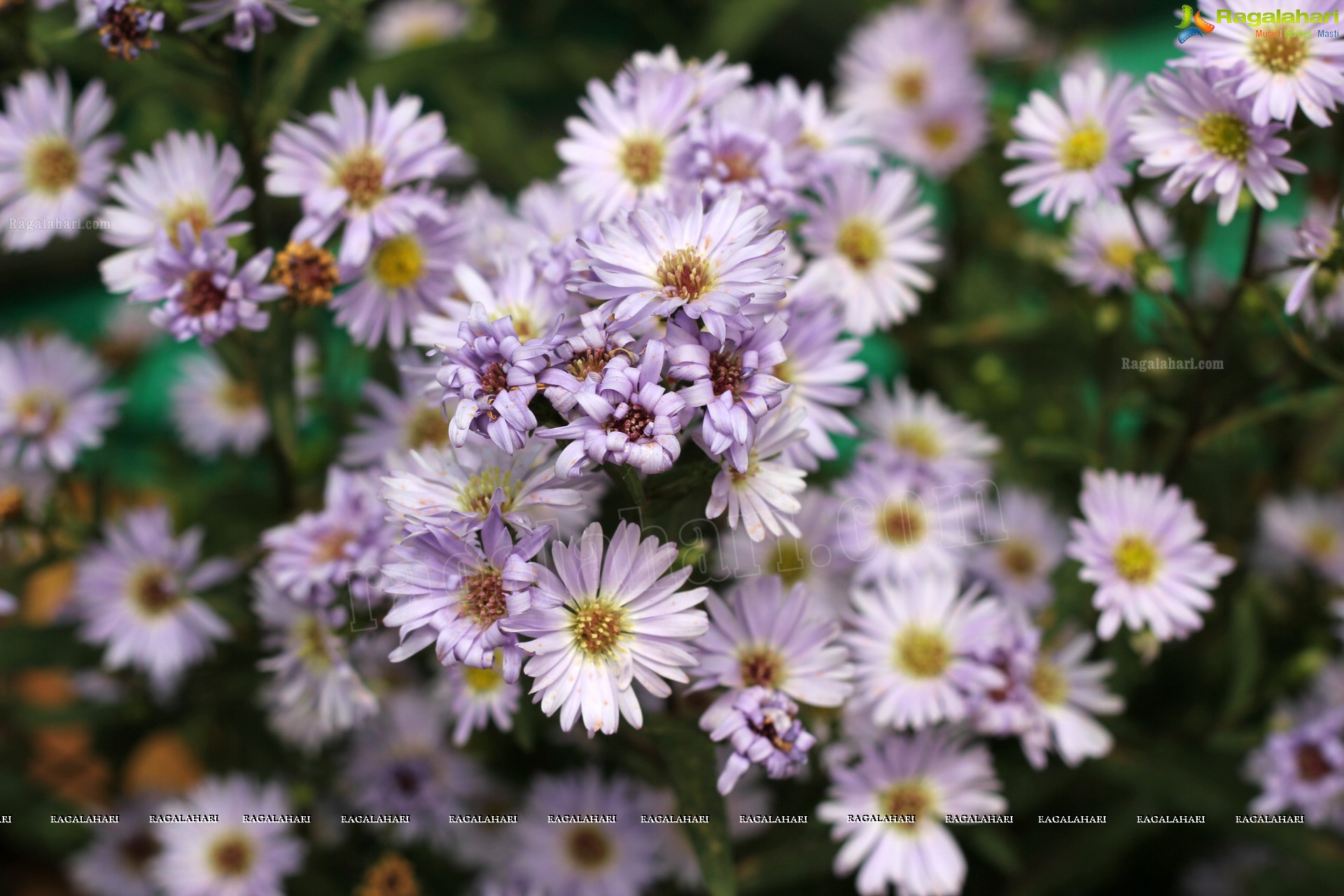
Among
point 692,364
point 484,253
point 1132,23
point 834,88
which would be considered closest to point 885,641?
point 692,364

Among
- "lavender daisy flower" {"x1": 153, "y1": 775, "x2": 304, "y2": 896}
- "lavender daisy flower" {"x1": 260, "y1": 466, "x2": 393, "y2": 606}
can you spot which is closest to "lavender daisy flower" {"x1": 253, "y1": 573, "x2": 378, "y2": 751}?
"lavender daisy flower" {"x1": 260, "y1": 466, "x2": 393, "y2": 606}

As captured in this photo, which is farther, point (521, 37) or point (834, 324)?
point (521, 37)

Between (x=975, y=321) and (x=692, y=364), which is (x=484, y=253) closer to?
(x=692, y=364)

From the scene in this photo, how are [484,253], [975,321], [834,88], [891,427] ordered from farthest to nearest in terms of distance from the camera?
[834,88] < [975,321] < [891,427] < [484,253]

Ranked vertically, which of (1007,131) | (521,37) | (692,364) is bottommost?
(692,364)

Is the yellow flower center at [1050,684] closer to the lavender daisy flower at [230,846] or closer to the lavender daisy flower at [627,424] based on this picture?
the lavender daisy flower at [627,424]

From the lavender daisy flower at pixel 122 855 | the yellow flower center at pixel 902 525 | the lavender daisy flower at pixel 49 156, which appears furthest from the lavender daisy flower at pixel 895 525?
the lavender daisy flower at pixel 122 855

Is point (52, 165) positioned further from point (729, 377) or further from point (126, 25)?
point (729, 377)

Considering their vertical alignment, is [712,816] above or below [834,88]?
below
